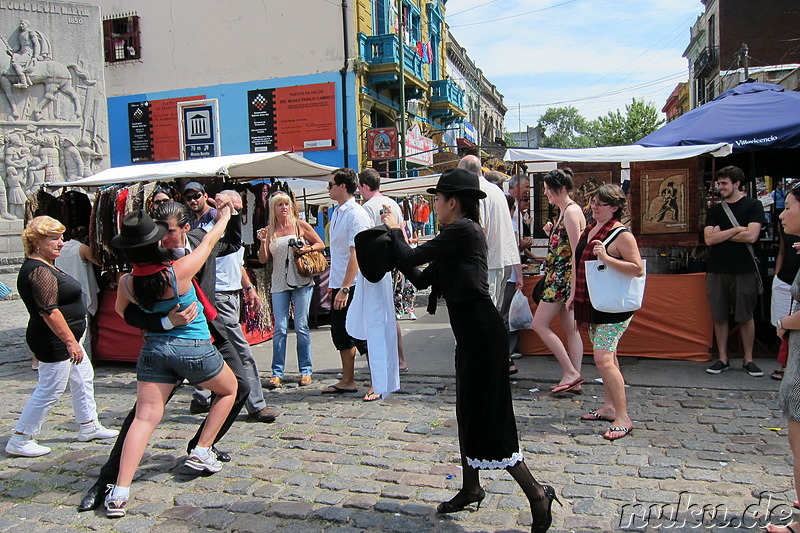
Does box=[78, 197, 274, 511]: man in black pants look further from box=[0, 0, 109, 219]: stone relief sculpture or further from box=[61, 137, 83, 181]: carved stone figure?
box=[0, 0, 109, 219]: stone relief sculpture

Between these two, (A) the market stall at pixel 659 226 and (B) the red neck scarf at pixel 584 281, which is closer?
(B) the red neck scarf at pixel 584 281

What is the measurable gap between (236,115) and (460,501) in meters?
20.1

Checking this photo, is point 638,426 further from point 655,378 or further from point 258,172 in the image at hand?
point 258,172

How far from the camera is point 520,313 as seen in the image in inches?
263

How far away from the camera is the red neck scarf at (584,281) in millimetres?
4586

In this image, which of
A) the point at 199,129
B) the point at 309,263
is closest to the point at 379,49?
the point at 199,129

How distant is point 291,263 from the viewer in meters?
5.90

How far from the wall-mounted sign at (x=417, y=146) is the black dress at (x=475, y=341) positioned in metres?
18.5

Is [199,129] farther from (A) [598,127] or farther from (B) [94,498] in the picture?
(A) [598,127]

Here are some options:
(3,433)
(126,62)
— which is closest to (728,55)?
(126,62)

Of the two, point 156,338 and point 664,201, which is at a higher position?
point 664,201

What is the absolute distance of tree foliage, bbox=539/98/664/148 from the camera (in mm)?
47312

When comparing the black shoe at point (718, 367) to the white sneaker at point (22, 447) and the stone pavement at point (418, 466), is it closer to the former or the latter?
the stone pavement at point (418, 466)

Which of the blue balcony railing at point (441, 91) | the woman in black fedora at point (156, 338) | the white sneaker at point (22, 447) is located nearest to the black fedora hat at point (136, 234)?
the woman in black fedora at point (156, 338)
